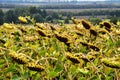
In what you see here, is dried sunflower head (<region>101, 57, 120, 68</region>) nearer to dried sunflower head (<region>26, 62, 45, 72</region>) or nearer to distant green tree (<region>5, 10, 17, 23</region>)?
dried sunflower head (<region>26, 62, 45, 72</region>)

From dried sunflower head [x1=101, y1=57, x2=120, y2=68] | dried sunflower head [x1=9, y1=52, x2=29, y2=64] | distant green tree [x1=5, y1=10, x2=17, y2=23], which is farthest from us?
distant green tree [x1=5, y1=10, x2=17, y2=23]

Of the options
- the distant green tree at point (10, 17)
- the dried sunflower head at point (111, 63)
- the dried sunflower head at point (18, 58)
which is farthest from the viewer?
the distant green tree at point (10, 17)

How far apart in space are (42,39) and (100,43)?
1.62 ft

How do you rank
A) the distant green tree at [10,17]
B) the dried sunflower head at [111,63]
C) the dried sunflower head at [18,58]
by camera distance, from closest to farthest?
the dried sunflower head at [111,63]
the dried sunflower head at [18,58]
the distant green tree at [10,17]

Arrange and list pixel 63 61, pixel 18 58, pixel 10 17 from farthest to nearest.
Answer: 1. pixel 10 17
2. pixel 63 61
3. pixel 18 58

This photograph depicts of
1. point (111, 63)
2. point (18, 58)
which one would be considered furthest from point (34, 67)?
point (111, 63)

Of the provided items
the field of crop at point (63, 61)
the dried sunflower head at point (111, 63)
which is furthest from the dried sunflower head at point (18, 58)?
the dried sunflower head at point (111, 63)

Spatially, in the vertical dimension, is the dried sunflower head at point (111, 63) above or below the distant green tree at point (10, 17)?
above

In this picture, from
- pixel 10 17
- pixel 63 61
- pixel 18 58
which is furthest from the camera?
pixel 10 17

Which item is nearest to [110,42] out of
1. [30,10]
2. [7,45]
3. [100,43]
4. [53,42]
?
[100,43]

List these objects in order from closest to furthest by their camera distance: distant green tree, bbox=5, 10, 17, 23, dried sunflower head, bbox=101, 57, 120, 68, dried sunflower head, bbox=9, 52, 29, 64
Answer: dried sunflower head, bbox=101, 57, 120, 68, dried sunflower head, bbox=9, 52, 29, 64, distant green tree, bbox=5, 10, 17, 23

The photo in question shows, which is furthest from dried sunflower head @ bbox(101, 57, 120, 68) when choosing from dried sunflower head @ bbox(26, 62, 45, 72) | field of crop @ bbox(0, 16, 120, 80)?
dried sunflower head @ bbox(26, 62, 45, 72)

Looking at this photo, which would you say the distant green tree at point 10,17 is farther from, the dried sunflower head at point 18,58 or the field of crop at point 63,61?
the dried sunflower head at point 18,58

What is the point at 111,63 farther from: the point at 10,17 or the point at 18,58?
the point at 10,17
